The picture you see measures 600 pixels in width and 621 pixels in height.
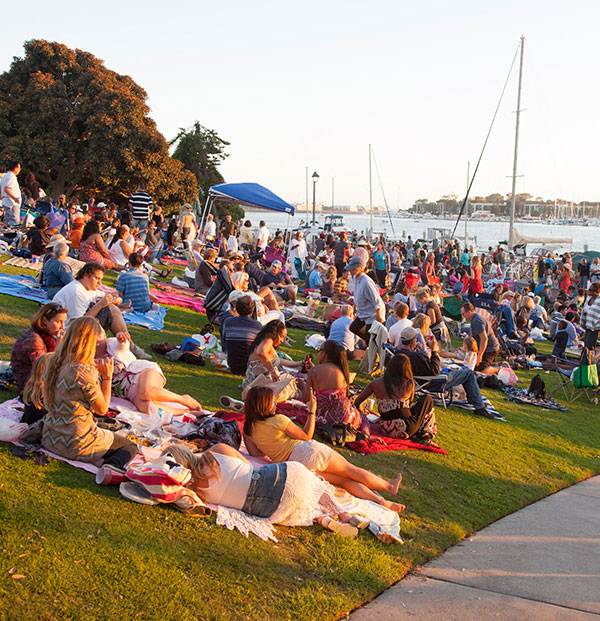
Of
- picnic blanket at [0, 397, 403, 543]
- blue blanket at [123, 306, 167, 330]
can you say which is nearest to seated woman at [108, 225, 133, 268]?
blue blanket at [123, 306, 167, 330]

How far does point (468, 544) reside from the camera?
224 inches

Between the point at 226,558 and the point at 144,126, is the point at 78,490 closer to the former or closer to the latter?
the point at 226,558

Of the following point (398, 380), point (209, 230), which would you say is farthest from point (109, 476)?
point (209, 230)

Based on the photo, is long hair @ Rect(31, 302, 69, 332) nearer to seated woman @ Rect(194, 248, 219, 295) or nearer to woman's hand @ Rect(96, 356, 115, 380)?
woman's hand @ Rect(96, 356, 115, 380)

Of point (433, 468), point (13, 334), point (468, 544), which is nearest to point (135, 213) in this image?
point (13, 334)

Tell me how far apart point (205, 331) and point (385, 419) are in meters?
4.26

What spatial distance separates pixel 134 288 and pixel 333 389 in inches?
202

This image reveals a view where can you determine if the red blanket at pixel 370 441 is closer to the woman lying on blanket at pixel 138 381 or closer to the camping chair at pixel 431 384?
the woman lying on blanket at pixel 138 381

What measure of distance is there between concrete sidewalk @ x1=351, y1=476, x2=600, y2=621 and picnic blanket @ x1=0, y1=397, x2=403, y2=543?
17.1 inches

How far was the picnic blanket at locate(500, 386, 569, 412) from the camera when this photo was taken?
36.5 feet

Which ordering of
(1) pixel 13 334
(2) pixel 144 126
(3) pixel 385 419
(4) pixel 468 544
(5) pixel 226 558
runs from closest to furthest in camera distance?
(5) pixel 226 558, (4) pixel 468 544, (3) pixel 385 419, (1) pixel 13 334, (2) pixel 144 126

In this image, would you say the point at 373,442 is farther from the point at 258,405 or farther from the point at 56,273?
the point at 56,273

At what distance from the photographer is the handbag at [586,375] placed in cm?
1169

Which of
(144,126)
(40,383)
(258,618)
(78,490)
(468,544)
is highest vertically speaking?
(144,126)
